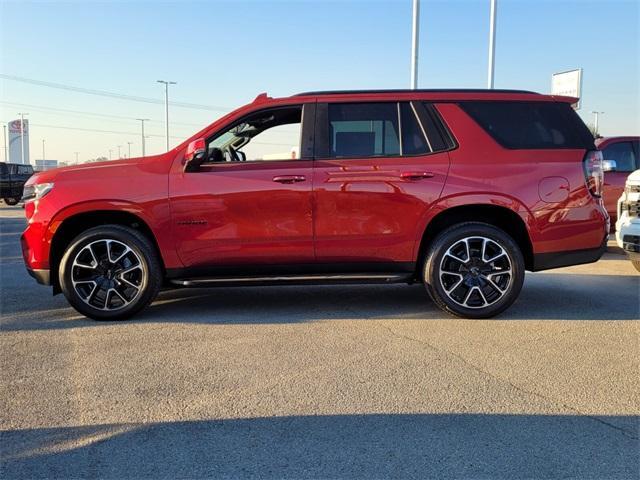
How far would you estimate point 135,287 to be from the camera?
16.8ft

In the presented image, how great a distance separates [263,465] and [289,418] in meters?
0.50

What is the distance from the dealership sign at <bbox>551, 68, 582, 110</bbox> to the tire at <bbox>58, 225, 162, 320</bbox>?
2080 cm

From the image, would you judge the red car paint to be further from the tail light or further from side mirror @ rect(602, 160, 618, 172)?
side mirror @ rect(602, 160, 618, 172)

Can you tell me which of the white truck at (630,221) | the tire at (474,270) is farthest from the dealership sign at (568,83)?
the tire at (474,270)

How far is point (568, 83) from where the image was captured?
23219mm

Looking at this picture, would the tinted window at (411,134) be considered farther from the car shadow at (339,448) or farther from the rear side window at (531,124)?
the car shadow at (339,448)

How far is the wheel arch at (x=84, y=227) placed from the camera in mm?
5113

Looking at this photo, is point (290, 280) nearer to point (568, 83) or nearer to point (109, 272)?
point (109, 272)

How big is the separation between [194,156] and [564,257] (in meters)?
3.53

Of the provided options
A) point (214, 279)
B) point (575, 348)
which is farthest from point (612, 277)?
point (214, 279)

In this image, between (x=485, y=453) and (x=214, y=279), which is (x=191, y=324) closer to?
(x=214, y=279)

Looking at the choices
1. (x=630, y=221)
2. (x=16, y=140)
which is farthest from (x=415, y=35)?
(x=16, y=140)

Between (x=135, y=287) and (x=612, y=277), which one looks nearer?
(x=135, y=287)

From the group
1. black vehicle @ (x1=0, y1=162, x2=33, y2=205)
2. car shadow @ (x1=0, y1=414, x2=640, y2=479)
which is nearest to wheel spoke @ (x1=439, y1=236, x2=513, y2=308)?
Result: car shadow @ (x1=0, y1=414, x2=640, y2=479)
